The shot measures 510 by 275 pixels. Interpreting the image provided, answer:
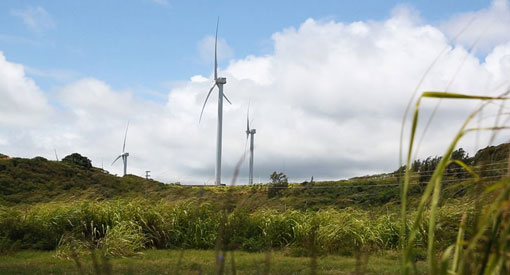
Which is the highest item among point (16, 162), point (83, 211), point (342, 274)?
point (16, 162)

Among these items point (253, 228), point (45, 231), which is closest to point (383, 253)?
point (253, 228)

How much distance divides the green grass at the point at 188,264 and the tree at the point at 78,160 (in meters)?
24.1

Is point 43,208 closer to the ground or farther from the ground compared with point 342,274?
farther from the ground

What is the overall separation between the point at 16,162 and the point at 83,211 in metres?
19.3

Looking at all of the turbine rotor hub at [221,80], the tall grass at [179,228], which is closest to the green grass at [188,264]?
the tall grass at [179,228]

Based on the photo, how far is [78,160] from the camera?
34469 mm

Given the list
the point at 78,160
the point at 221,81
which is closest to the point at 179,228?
the point at 221,81

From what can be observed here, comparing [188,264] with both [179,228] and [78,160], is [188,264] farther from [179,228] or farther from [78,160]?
[78,160]

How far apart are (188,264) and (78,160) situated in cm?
2734

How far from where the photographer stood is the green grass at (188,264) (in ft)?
27.5

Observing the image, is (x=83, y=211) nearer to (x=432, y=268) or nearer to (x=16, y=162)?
(x=432, y=268)

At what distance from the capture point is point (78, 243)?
10500 millimetres

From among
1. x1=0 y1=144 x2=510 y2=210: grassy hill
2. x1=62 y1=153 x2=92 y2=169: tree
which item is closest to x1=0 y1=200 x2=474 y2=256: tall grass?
x1=0 y1=144 x2=510 y2=210: grassy hill

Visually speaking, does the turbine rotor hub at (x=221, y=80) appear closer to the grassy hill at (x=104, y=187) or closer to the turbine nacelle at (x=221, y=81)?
the turbine nacelle at (x=221, y=81)
